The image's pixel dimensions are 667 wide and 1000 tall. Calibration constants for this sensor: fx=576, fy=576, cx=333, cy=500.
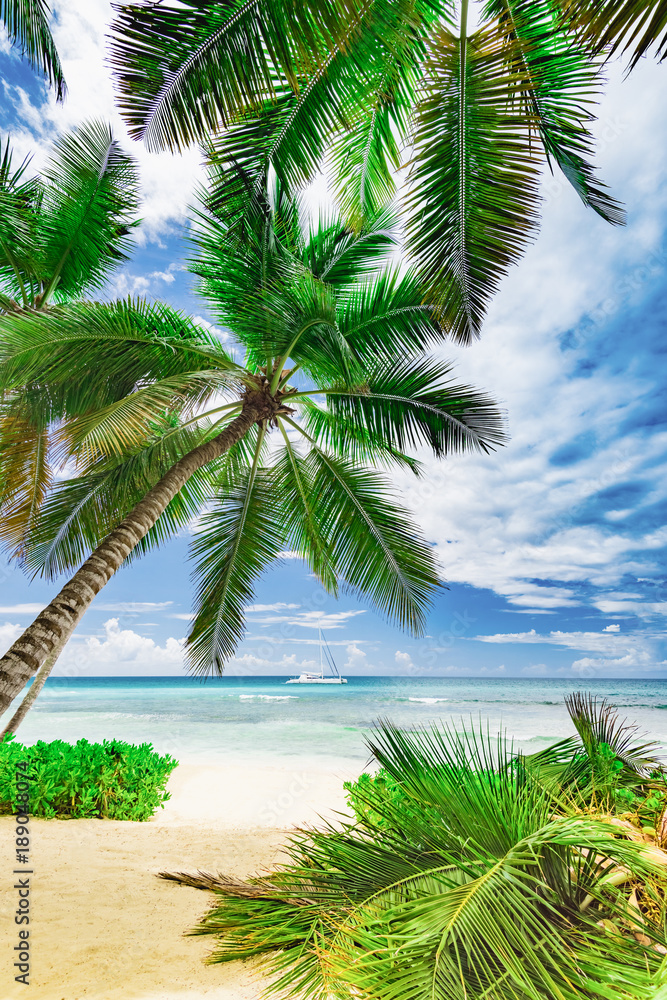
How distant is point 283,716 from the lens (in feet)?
106

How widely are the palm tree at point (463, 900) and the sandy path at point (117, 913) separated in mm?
1196

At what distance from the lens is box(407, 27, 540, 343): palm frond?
454cm

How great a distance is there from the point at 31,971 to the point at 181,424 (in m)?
5.71

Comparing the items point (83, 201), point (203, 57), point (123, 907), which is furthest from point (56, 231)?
point (123, 907)

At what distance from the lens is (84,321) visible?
5.80 metres

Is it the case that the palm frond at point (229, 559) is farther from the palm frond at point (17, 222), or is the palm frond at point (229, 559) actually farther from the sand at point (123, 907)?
the palm frond at point (17, 222)

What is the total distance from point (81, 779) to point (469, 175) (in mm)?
8652

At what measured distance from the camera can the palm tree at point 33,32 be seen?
562 cm

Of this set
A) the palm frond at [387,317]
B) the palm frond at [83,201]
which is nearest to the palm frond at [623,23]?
the palm frond at [387,317]

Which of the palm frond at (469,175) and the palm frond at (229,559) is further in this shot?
the palm frond at (229,559)

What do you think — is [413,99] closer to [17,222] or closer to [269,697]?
[17,222]

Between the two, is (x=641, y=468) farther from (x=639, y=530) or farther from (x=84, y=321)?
(x=84, y=321)

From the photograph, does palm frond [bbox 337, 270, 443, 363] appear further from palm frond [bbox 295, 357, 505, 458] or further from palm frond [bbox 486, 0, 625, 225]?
palm frond [bbox 486, 0, 625, 225]

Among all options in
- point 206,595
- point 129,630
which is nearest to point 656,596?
point 129,630
